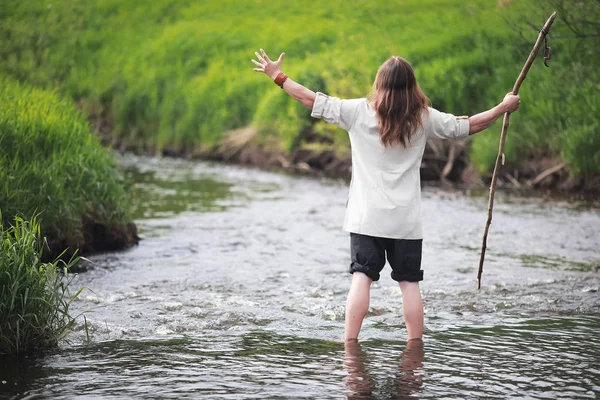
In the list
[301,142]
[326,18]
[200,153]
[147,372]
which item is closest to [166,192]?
[301,142]

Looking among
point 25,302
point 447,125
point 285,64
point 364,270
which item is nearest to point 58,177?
point 25,302

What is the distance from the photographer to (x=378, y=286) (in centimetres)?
952

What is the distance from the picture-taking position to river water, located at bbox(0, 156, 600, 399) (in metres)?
5.74

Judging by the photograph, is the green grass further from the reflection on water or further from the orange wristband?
the orange wristband

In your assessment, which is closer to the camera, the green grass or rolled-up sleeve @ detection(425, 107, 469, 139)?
the green grass

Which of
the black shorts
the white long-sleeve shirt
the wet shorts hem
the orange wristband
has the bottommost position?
the wet shorts hem

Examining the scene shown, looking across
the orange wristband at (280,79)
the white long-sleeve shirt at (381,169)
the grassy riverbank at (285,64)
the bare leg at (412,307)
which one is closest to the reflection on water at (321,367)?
the bare leg at (412,307)

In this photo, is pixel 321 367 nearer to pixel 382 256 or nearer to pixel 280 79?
pixel 382 256

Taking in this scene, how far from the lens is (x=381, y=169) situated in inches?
253

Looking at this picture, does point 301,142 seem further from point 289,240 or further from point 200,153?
point 289,240

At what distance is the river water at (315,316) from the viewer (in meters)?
5.74

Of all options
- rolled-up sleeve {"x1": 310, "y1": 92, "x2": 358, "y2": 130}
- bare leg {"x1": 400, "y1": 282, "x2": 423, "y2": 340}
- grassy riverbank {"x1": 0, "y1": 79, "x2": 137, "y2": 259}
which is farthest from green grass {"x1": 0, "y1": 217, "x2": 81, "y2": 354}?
grassy riverbank {"x1": 0, "y1": 79, "x2": 137, "y2": 259}

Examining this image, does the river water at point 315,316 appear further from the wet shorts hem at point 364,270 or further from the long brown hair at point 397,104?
the long brown hair at point 397,104

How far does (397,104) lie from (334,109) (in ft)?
1.49
